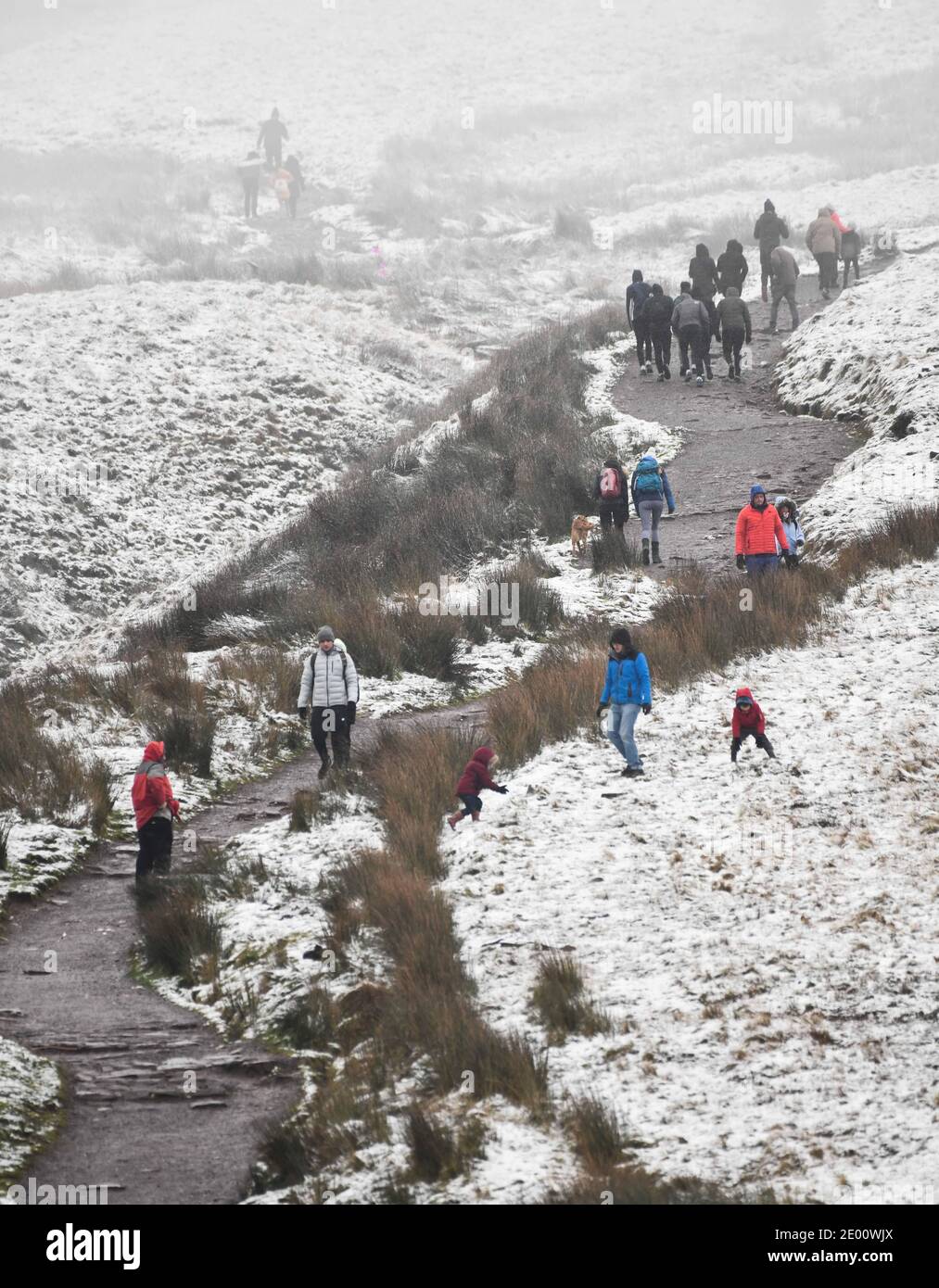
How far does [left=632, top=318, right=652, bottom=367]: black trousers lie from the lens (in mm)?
24703

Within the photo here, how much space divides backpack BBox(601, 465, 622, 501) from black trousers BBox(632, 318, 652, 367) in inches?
342

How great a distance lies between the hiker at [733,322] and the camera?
73.9ft

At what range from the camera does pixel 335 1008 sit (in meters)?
7.81

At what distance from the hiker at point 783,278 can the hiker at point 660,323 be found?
2.74 meters

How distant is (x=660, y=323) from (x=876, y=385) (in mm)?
4625

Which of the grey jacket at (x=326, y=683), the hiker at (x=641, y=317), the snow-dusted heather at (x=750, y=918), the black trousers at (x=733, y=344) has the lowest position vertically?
the snow-dusted heather at (x=750, y=918)

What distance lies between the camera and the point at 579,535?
18312 mm

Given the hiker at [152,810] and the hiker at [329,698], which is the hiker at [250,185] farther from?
the hiker at [152,810]

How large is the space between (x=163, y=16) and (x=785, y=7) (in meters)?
36.1

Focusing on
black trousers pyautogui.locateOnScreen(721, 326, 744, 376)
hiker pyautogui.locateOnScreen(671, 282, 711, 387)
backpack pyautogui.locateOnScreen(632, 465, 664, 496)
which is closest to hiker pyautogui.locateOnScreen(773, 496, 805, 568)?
backpack pyautogui.locateOnScreen(632, 465, 664, 496)

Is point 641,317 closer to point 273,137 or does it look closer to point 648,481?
point 648,481

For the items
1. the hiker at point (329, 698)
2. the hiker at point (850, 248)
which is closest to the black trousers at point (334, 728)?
the hiker at point (329, 698)

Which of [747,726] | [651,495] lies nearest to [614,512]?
[651,495]
